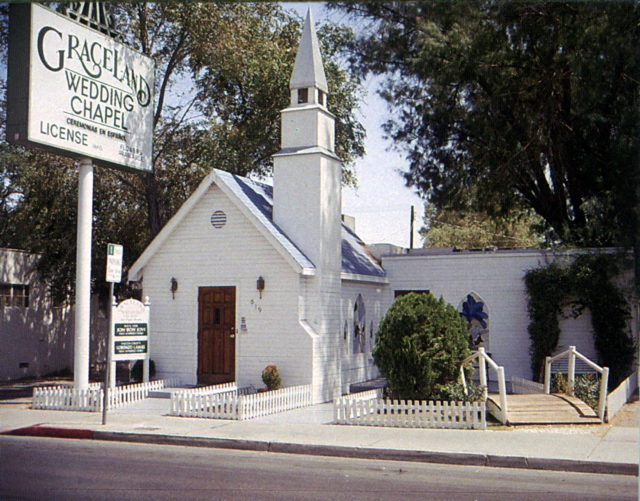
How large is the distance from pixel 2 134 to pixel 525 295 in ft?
57.8

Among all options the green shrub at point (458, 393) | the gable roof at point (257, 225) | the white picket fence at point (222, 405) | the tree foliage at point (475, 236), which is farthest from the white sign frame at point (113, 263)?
the tree foliage at point (475, 236)

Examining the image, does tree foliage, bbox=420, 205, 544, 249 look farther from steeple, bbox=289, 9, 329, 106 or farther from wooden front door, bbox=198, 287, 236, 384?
wooden front door, bbox=198, 287, 236, 384

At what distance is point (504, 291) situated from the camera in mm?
21188

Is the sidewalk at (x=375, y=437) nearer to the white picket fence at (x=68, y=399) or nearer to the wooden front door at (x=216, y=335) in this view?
the white picket fence at (x=68, y=399)

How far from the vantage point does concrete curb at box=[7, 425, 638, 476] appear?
10.2m

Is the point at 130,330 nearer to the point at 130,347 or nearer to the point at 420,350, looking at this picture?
the point at 130,347

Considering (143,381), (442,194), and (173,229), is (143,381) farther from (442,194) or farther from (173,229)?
(442,194)

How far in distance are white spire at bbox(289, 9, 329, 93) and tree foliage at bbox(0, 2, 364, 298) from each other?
3.99 m

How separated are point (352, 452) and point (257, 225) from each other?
8.27m

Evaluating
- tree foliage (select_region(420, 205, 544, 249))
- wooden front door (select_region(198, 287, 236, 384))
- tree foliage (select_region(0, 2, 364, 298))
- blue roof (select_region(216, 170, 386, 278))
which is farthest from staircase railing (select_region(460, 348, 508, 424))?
tree foliage (select_region(420, 205, 544, 249))

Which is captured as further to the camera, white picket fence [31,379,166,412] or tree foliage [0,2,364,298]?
tree foliage [0,2,364,298]

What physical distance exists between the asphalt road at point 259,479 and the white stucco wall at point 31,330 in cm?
1384

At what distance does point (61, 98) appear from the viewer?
15.3 metres

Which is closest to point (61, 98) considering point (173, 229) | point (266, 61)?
point (173, 229)
